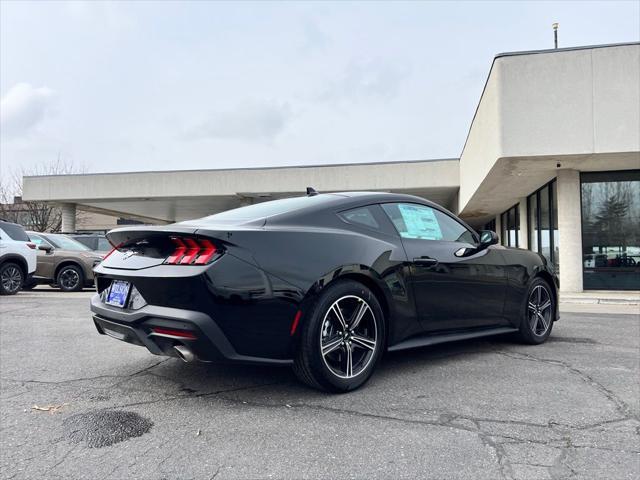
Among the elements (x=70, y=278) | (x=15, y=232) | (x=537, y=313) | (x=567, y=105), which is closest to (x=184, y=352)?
(x=537, y=313)

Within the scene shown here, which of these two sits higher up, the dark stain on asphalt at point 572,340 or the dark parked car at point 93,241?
the dark parked car at point 93,241

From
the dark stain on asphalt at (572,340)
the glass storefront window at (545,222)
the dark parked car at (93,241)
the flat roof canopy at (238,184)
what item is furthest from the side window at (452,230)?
the flat roof canopy at (238,184)

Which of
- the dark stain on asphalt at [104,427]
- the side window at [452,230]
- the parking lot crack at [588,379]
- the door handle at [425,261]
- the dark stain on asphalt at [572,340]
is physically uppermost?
the side window at [452,230]

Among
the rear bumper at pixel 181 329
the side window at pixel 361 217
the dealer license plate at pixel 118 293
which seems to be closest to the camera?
the rear bumper at pixel 181 329

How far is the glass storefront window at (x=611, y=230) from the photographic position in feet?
41.1

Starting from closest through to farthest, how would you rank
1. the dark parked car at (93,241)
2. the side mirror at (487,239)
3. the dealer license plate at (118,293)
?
the dealer license plate at (118,293)
the side mirror at (487,239)
the dark parked car at (93,241)

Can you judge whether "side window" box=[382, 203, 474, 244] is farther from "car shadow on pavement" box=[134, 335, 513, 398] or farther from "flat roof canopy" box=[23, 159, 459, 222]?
"flat roof canopy" box=[23, 159, 459, 222]

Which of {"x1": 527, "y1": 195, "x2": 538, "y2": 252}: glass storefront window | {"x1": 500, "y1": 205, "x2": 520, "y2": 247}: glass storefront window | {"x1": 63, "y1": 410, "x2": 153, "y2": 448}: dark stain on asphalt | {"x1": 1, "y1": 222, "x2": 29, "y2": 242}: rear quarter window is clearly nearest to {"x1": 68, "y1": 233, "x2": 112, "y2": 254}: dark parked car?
{"x1": 1, "y1": 222, "x2": 29, "y2": 242}: rear quarter window

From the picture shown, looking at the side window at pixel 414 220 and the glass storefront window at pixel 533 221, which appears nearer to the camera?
the side window at pixel 414 220

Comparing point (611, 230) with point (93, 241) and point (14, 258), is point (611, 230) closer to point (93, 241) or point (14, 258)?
point (93, 241)

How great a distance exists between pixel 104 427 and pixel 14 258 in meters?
9.20

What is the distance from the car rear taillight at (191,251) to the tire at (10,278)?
914cm

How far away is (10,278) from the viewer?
10.1 meters

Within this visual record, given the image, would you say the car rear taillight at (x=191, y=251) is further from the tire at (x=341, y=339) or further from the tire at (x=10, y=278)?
the tire at (x=10, y=278)
